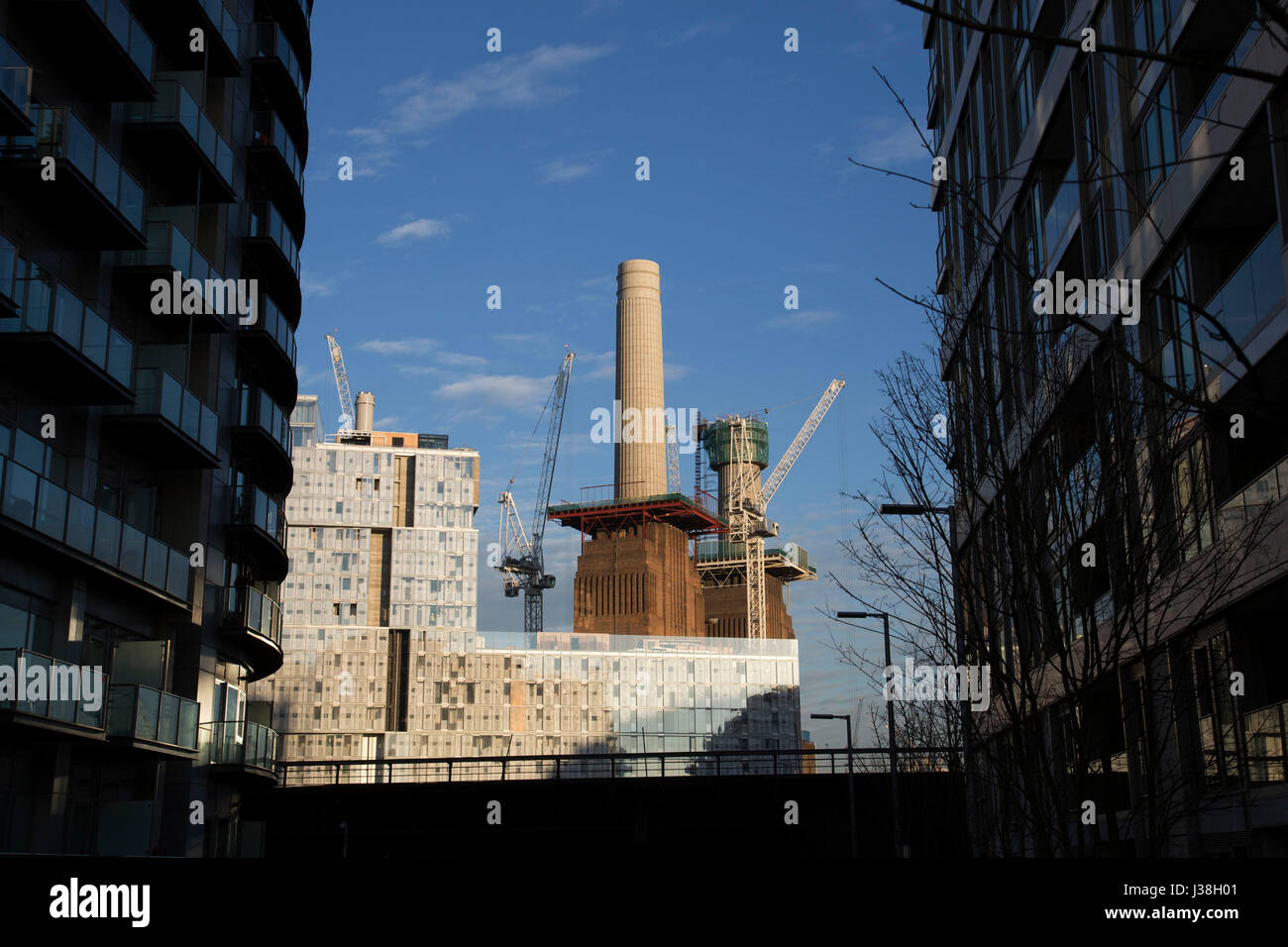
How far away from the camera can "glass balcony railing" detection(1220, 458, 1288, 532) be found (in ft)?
65.5

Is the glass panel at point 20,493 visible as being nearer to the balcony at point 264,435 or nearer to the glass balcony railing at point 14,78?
the glass balcony railing at point 14,78

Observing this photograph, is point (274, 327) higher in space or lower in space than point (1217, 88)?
higher

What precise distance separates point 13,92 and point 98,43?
4.41 metres

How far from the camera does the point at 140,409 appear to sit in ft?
105

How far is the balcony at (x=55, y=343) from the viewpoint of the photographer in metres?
26.3

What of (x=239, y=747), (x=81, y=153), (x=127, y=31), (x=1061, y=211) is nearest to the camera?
(x=81, y=153)

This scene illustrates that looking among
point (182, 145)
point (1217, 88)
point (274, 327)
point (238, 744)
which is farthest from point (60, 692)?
point (1217, 88)

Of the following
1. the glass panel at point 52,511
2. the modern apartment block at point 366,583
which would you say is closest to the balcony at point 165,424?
the glass panel at point 52,511

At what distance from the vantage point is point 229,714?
3934 cm

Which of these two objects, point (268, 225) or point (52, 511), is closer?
point (52, 511)

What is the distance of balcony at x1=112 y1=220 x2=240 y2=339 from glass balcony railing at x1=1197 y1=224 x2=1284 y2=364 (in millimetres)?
24433

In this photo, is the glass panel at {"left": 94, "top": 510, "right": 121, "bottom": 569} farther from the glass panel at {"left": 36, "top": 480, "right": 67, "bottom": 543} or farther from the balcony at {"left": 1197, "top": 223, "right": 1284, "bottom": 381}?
the balcony at {"left": 1197, "top": 223, "right": 1284, "bottom": 381}

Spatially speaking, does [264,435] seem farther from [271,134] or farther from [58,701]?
[58,701]
